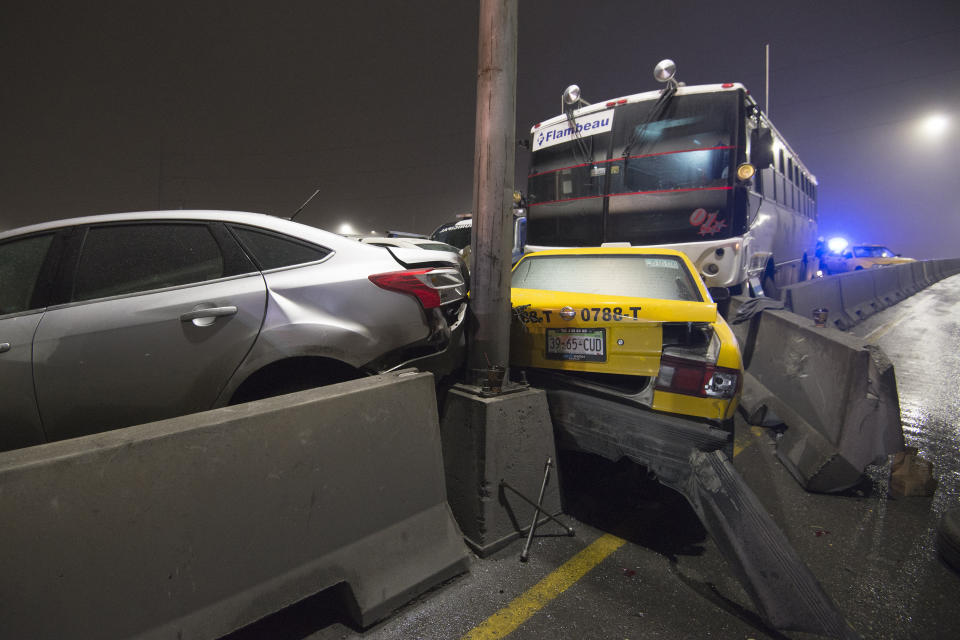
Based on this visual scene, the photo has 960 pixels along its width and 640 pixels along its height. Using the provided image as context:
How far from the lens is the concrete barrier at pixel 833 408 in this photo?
3.55 m

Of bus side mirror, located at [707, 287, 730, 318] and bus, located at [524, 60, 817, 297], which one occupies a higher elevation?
bus, located at [524, 60, 817, 297]

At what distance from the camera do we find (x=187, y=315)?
2.46 meters

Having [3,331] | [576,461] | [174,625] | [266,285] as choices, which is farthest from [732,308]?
[3,331]

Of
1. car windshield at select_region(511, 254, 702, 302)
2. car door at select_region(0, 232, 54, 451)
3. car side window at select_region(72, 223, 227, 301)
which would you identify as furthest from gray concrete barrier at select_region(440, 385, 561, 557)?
car door at select_region(0, 232, 54, 451)

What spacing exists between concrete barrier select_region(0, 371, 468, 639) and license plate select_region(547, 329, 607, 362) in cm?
131

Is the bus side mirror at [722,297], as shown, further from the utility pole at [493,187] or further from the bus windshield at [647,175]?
the utility pole at [493,187]

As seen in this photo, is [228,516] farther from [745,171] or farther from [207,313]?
[745,171]

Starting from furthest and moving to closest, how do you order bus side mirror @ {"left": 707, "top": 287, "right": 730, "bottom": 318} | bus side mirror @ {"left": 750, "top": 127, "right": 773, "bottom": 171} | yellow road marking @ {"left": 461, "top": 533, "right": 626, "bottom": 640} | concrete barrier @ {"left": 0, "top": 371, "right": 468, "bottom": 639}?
bus side mirror @ {"left": 750, "top": 127, "right": 773, "bottom": 171}, bus side mirror @ {"left": 707, "top": 287, "right": 730, "bottom": 318}, yellow road marking @ {"left": 461, "top": 533, "right": 626, "bottom": 640}, concrete barrier @ {"left": 0, "top": 371, "right": 468, "bottom": 639}

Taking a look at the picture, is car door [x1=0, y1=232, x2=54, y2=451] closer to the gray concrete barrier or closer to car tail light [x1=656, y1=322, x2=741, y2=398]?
the gray concrete barrier

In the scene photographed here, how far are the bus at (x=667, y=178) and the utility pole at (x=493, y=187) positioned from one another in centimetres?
465

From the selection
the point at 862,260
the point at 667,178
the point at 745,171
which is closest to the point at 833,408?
the point at 745,171

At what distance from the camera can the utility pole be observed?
3104 millimetres

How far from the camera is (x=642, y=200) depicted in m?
7.35

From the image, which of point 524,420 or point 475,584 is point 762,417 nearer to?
point 524,420
